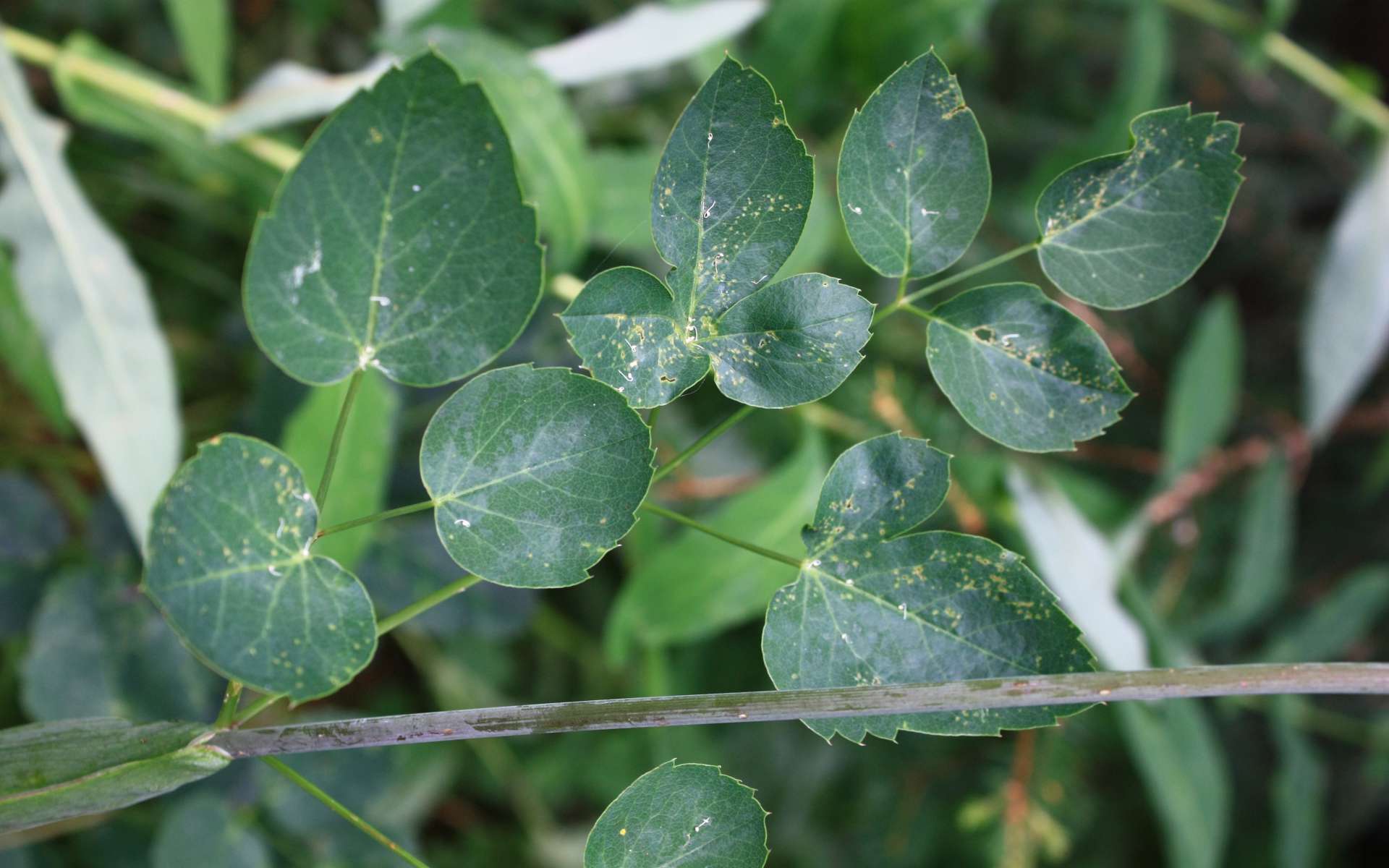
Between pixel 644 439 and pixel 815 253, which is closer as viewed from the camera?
pixel 644 439

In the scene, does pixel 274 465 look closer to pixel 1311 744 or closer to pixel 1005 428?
pixel 1005 428

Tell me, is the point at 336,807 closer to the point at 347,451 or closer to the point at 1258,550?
the point at 347,451

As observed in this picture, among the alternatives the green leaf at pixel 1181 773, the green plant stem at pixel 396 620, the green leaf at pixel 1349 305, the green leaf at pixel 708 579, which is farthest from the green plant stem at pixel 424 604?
the green leaf at pixel 1349 305

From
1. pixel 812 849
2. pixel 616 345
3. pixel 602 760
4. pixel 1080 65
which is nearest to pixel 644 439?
pixel 616 345

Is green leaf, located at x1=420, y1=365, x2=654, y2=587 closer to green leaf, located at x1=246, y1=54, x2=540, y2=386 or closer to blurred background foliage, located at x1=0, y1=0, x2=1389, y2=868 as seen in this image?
green leaf, located at x1=246, y1=54, x2=540, y2=386

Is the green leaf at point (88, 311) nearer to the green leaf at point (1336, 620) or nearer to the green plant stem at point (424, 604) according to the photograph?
the green plant stem at point (424, 604)

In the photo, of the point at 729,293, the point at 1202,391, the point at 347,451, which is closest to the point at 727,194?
the point at 729,293

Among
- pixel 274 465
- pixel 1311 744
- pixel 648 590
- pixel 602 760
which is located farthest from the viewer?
pixel 1311 744

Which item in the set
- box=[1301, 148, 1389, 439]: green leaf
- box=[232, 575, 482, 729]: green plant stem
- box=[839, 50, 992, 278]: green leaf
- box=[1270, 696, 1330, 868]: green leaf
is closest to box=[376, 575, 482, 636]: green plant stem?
box=[232, 575, 482, 729]: green plant stem
